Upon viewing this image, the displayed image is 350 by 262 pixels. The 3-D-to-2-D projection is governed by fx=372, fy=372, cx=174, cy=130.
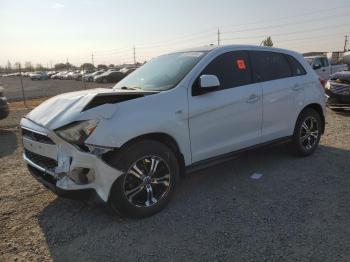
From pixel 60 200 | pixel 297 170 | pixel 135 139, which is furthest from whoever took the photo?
pixel 297 170

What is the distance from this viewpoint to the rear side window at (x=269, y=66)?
17.3ft

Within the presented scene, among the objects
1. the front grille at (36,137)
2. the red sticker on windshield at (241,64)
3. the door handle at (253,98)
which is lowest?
the front grille at (36,137)

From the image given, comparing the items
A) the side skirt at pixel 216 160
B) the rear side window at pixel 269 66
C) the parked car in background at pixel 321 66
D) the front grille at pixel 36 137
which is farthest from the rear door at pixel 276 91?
the parked car in background at pixel 321 66

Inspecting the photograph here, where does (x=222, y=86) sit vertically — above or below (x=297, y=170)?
above

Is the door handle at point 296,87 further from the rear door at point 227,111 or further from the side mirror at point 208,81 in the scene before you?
the side mirror at point 208,81

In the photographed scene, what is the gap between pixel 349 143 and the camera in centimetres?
695

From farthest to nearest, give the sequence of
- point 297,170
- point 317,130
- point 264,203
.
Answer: point 317,130
point 297,170
point 264,203

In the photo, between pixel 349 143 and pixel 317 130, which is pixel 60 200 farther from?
pixel 349 143

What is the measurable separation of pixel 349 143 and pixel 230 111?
135 inches

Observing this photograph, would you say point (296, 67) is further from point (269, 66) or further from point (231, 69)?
point (231, 69)

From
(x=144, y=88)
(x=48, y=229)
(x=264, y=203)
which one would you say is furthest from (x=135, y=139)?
(x=264, y=203)

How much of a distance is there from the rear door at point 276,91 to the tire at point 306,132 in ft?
0.72

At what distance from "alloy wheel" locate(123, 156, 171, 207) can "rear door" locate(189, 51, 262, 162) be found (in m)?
0.50

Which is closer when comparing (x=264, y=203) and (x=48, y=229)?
(x=48, y=229)
